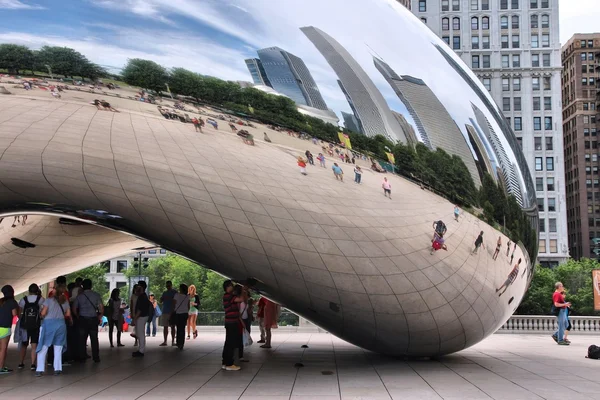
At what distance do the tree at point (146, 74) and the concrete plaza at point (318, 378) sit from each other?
369 cm

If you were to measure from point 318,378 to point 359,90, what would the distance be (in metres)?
4.07

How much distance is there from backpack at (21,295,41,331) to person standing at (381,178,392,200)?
20.8ft

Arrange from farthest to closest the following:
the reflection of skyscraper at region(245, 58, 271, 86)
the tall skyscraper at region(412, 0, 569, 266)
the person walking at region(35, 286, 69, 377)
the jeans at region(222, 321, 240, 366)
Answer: the tall skyscraper at region(412, 0, 569, 266) < the jeans at region(222, 321, 240, 366) < the person walking at region(35, 286, 69, 377) < the reflection of skyscraper at region(245, 58, 271, 86)

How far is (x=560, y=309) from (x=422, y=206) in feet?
30.9

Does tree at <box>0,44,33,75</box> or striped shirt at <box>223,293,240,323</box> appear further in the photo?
striped shirt at <box>223,293,240,323</box>

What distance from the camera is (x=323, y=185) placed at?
25.5 feet

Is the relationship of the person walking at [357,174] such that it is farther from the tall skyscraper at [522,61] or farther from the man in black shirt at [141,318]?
the tall skyscraper at [522,61]

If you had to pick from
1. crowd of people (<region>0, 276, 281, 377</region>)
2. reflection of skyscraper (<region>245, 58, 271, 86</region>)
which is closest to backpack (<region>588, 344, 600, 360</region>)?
crowd of people (<region>0, 276, 281, 377</region>)

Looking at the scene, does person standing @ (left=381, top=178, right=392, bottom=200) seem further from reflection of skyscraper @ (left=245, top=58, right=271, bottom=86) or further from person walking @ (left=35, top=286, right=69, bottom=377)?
person walking @ (left=35, top=286, right=69, bottom=377)

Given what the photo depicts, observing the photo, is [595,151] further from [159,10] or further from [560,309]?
[159,10]

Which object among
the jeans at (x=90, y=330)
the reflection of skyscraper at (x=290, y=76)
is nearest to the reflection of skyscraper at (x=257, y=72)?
the reflection of skyscraper at (x=290, y=76)

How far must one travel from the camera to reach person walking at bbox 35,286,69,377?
9.88 meters

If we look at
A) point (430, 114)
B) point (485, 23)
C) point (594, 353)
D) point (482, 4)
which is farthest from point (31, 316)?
point (482, 4)

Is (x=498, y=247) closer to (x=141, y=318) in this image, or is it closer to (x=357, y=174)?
(x=357, y=174)
